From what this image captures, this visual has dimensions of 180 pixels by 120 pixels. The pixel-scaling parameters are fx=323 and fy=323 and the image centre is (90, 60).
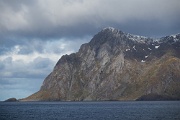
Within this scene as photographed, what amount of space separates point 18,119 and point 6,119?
17.6 ft

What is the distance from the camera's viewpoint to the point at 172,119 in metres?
106

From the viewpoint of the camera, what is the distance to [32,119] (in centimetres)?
12244

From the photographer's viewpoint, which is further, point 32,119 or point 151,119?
point 32,119

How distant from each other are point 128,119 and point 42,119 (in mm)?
32512

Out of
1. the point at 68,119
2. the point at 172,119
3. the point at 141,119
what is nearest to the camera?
the point at 172,119

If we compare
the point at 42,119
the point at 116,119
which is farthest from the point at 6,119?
the point at 116,119

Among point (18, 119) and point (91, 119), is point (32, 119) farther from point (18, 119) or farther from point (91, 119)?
point (91, 119)

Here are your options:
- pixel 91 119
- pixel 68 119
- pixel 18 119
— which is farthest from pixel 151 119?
pixel 18 119

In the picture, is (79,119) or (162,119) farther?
(79,119)

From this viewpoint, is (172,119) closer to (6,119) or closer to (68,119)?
(68,119)

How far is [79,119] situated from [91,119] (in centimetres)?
533

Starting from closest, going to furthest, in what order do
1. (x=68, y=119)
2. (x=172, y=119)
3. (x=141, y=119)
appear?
(x=172, y=119) → (x=141, y=119) → (x=68, y=119)

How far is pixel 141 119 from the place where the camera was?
11369 cm

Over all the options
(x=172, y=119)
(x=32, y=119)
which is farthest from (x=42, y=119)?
(x=172, y=119)
